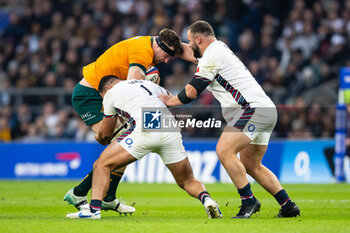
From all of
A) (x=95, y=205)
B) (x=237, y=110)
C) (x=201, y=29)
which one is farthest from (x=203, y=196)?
(x=201, y=29)

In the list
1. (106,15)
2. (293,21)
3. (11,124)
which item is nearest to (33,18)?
(106,15)

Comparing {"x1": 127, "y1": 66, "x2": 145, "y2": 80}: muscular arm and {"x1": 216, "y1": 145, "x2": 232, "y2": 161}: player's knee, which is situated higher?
{"x1": 127, "y1": 66, "x2": 145, "y2": 80}: muscular arm

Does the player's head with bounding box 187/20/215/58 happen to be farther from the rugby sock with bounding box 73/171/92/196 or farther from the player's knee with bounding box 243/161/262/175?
the rugby sock with bounding box 73/171/92/196

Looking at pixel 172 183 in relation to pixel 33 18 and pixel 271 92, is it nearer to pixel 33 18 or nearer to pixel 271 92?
pixel 271 92

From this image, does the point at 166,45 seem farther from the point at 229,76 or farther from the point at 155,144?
the point at 155,144

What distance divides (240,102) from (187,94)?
69 centimetres

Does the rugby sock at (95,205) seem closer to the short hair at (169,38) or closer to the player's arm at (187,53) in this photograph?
the short hair at (169,38)

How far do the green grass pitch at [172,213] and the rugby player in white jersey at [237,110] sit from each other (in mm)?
391

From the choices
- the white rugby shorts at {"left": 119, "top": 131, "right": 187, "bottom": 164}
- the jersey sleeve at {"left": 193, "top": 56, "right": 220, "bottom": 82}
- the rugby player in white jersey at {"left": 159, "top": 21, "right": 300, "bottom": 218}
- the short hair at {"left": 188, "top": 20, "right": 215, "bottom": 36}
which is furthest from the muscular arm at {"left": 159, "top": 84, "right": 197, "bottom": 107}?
the short hair at {"left": 188, "top": 20, "right": 215, "bottom": 36}

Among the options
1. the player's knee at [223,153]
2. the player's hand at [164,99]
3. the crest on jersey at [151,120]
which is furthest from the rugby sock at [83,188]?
the player's knee at [223,153]

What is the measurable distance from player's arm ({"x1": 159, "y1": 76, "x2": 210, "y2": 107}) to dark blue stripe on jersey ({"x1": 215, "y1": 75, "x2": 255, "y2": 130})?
0.22 metres

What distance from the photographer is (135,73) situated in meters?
8.66

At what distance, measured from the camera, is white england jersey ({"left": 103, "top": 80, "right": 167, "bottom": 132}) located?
752cm

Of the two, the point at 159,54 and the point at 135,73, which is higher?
the point at 159,54
